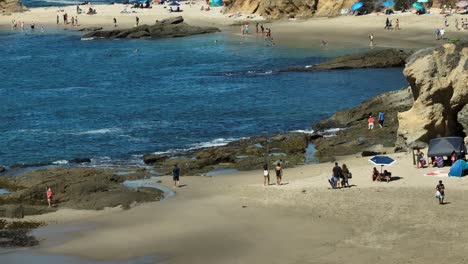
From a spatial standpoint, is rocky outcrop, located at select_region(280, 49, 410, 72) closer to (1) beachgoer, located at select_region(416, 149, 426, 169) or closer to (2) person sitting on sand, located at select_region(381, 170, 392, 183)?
(1) beachgoer, located at select_region(416, 149, 426, 169)

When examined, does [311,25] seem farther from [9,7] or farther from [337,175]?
[337,175]

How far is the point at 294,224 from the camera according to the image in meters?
30.7

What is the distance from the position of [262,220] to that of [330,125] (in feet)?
65.3

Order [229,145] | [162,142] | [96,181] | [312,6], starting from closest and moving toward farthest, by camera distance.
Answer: [96,181] → [229,145] → [162,142] → [312,6]

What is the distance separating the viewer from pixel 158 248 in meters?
29.3

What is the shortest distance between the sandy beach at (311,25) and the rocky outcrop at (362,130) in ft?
85.6

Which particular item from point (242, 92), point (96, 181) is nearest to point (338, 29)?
point (242, 92)

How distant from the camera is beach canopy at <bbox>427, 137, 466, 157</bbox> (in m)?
36.3

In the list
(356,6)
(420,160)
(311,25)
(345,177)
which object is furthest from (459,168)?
(311,25)

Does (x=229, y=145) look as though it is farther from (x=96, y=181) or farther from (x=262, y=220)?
(x=262, y=220)

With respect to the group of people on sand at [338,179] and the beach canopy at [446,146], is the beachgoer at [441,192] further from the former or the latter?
the beach canopy at [446,146]

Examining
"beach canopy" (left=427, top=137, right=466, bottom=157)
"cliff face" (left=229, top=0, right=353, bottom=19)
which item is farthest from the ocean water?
"beach canopy" (left=427, top=137, right=466, bottom=157)

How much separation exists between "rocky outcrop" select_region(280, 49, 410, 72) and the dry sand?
1371 inches

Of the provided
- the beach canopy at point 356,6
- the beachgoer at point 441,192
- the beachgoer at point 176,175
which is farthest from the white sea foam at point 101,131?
the beach canopy at point 356,6
